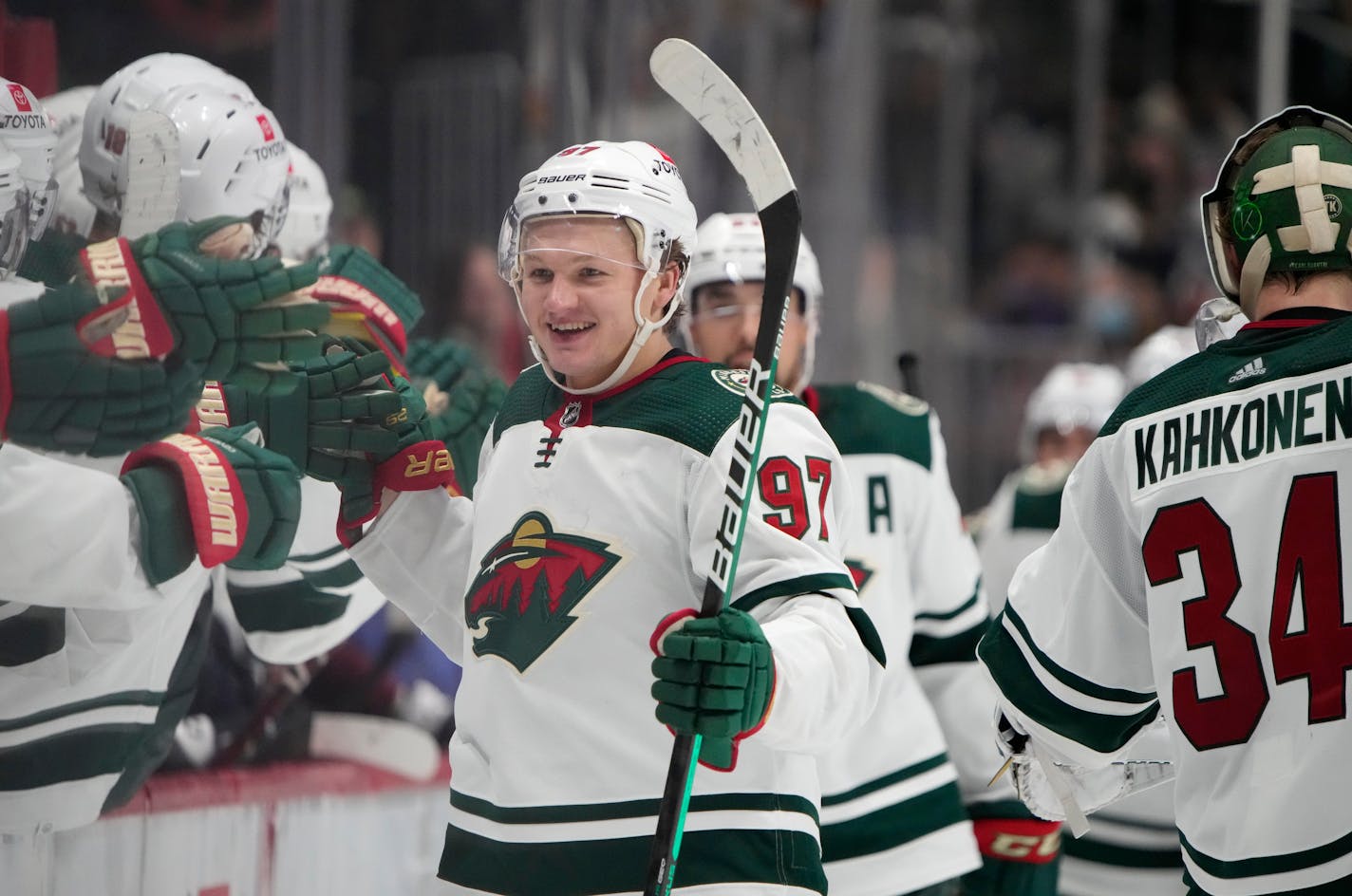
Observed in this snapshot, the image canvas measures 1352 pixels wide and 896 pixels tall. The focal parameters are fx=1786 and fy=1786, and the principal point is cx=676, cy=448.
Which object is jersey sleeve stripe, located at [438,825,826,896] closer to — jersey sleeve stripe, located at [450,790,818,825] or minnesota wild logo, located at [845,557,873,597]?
jersey sleeve stripe, located at [450,790,818,825]

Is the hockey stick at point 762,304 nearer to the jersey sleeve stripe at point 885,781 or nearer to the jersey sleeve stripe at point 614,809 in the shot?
the jersey sleeve stripe at point 614,809

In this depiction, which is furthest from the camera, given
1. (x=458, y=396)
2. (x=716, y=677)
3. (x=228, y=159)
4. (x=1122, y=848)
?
(x=1122, y=848)

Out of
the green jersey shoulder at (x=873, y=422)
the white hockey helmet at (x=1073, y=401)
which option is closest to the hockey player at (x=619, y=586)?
the green jersey shoulder at (x=873, y=422)

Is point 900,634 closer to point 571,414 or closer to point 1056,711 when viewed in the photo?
point 1056,711

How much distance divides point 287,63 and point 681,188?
39.1 inches

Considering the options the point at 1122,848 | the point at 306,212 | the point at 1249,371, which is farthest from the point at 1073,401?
the point at 1249,371

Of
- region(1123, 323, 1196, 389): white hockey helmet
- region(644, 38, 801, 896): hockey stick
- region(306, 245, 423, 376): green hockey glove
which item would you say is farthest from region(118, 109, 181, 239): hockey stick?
region(1123, 323, 1196, 389): white hockey helmet

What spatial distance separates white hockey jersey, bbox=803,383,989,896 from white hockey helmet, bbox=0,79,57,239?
1328 millimetres

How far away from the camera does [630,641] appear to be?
2004 mm

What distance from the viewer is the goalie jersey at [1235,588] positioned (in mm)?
1841

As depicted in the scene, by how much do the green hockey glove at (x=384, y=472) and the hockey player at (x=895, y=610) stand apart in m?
0.74

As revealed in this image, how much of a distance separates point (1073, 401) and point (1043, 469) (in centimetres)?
47

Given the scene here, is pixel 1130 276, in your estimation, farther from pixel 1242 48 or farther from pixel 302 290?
pixel 302 290

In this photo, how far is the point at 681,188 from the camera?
7.15 feet
